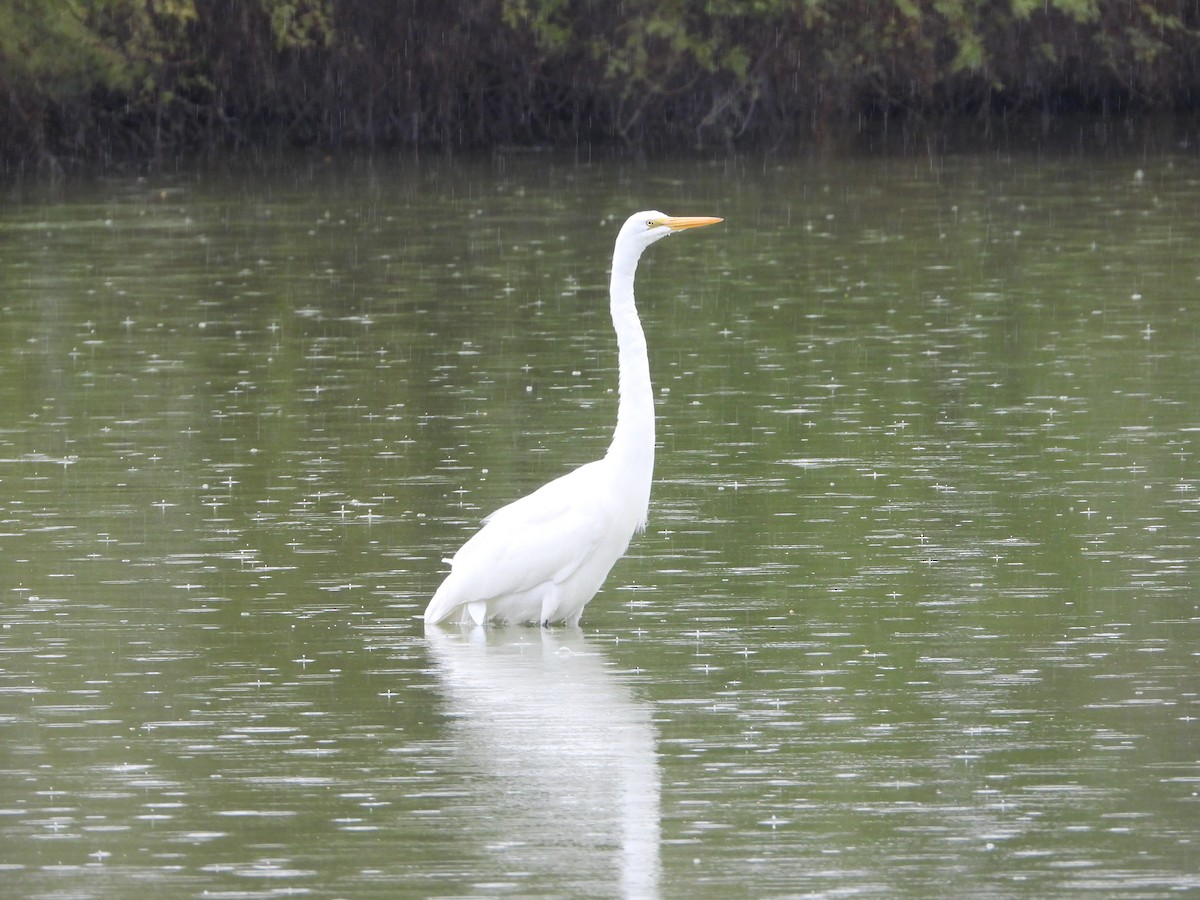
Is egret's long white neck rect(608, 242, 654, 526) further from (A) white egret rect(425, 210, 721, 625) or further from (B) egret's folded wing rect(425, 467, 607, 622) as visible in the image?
(B) egret's folded wing rect(425, 467, 607, 622)

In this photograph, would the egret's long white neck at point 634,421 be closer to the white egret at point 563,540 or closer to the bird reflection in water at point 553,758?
the white egret at point 563,540

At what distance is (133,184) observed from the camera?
3275 cm

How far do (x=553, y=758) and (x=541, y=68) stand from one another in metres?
33.8

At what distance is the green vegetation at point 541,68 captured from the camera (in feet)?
119

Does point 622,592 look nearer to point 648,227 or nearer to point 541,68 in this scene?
point 648,227

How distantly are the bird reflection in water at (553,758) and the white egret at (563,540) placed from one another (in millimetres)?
116

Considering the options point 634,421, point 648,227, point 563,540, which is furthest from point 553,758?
point 648,227

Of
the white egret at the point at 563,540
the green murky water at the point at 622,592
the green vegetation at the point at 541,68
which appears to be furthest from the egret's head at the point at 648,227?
the green vegetation at the point at 541,68

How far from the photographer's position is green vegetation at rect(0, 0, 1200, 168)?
36.2m

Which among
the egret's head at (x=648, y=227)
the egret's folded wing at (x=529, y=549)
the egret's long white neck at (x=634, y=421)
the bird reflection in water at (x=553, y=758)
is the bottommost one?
the bird reflection in water at (x=553, y=758)

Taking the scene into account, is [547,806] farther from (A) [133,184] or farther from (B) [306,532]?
(A) [133,184]

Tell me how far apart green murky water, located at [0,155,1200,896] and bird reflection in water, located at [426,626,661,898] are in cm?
2

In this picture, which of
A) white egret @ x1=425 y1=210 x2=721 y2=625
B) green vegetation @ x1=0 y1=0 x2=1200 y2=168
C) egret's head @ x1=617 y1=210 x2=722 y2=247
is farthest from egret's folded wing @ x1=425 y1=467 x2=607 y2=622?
green vegetation @ x1=0 y1=0 x2=1200 y2=168

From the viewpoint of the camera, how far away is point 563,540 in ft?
29.1
